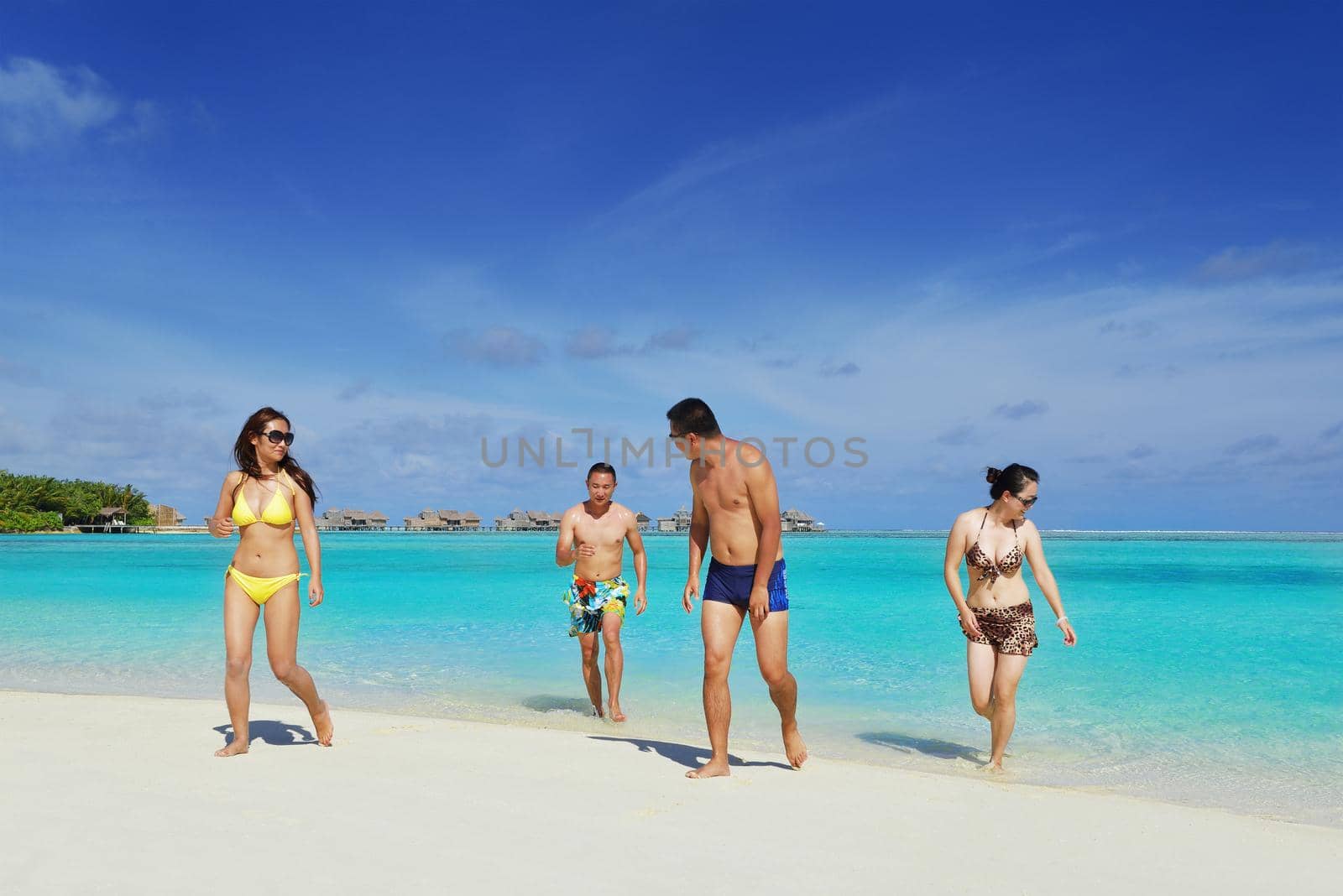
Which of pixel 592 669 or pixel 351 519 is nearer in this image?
pixel 592 669

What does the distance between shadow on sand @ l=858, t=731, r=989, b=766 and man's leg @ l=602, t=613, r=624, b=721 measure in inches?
73.8

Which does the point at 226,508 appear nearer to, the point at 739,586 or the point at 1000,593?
the point at 739,586

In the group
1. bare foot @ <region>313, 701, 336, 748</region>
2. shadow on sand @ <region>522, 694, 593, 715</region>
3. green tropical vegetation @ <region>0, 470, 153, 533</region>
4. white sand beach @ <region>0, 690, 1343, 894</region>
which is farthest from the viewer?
green tropical vegetation @ <region>0, 470, 153, 533</region>

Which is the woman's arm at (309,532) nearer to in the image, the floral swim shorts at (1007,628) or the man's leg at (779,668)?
the man's leg at (779,668)

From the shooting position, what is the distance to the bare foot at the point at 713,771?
459 cm

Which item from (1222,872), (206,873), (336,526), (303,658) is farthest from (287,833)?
(336,526)

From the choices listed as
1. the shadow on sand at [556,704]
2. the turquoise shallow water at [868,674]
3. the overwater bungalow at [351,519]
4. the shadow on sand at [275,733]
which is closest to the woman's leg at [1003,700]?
the turquoise shallow water at [868,674]

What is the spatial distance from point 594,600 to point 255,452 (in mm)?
2782

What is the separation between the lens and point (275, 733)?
5762 millimetres

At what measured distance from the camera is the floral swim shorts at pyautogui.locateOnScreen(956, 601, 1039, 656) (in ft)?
17.8

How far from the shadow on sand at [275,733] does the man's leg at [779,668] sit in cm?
283

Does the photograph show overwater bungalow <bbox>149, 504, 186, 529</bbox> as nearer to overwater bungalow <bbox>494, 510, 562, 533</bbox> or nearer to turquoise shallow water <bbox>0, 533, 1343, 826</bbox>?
overwater bungalow <bbox>494, 510, 562, 533</bbox>

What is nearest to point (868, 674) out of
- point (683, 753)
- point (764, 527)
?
point (683, 753)

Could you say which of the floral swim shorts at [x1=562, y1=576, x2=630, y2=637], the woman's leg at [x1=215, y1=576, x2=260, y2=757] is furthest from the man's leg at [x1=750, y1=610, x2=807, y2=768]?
the woman's leg at [x1=215, y1=576, x2=260, y2=757]
